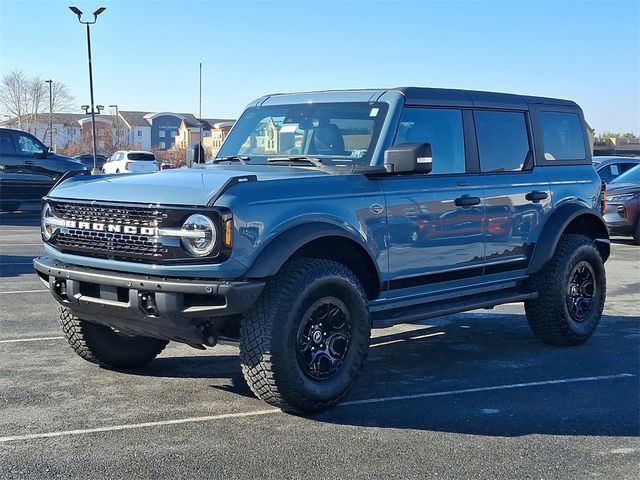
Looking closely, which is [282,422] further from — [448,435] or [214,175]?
[214,175]

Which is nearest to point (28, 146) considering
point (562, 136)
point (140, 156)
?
point (562, 136)

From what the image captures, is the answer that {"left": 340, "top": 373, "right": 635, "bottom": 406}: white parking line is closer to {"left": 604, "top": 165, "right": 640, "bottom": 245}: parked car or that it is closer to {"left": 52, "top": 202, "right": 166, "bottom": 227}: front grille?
{"left": 52, "top": 202, "right": 166, "bottom": 227}: front grille

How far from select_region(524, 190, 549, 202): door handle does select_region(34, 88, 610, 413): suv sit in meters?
0.02

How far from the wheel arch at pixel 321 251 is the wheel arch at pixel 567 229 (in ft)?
6.17

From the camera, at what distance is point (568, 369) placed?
6.36 meters

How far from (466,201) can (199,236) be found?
2.36m

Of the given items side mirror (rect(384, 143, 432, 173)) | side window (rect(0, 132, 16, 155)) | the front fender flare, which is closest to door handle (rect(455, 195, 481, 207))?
side mirror (rect(384, 143, 432, 173))

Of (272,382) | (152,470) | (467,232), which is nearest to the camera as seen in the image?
(152,470)

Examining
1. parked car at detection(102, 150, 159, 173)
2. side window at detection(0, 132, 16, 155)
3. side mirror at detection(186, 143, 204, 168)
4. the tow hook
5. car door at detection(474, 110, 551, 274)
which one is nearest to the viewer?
the tow hook

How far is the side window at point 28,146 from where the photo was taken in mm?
19359

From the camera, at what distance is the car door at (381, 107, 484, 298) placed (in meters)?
5.66

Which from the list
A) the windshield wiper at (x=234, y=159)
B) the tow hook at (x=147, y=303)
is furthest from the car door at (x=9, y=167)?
the tow hook at (x=147, y=303)

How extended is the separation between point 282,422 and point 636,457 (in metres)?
2.03

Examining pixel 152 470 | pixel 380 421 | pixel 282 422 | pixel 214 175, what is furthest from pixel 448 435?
pixel 214 175
